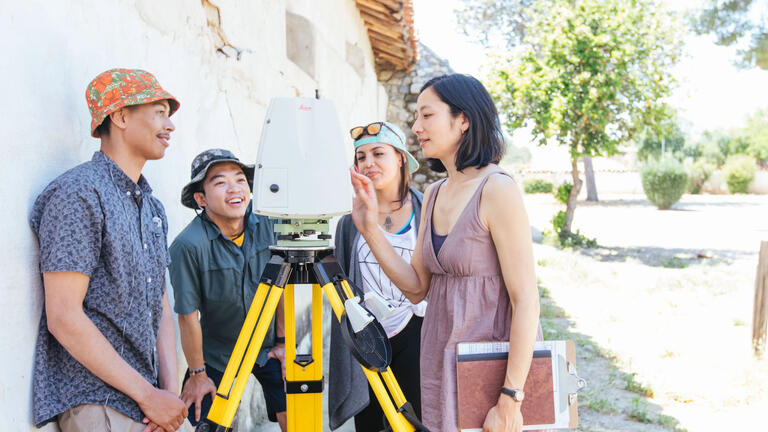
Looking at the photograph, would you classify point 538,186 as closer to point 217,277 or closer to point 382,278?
point 382,278

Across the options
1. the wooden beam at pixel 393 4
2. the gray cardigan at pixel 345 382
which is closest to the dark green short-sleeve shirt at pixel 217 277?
the gray cardigan at pixel 345 382

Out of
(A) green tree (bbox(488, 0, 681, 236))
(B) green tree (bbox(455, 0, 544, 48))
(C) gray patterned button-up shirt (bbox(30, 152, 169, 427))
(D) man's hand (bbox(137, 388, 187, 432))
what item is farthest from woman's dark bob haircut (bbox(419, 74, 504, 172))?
(B) green tree (bbox(455, 0, 544, 48))

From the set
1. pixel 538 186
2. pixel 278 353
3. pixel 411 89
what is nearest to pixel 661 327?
pixel 278 353

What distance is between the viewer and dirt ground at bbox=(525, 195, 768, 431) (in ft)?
12.3

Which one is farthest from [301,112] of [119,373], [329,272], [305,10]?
[305,10]

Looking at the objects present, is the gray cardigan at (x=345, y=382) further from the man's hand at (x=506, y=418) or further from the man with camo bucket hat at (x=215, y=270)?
the man's hand at (x=506, y=418)

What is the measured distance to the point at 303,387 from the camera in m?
1.61

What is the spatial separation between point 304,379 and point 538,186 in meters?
27.3

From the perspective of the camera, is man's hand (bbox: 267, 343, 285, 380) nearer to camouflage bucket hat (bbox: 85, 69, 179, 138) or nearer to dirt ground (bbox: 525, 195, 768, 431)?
camouflage bucket hat (bbox: 85, 69, 179, 138)

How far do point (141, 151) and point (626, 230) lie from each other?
15.0 metres

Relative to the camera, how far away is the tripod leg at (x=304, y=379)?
1596 mm

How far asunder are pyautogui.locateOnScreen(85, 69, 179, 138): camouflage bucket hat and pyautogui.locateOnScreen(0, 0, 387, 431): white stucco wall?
0.33ft

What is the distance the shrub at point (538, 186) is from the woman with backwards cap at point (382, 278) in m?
26.3

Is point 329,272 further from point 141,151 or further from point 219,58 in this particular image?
point 219,58
